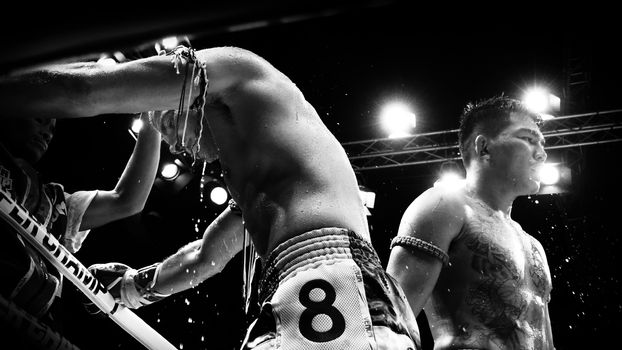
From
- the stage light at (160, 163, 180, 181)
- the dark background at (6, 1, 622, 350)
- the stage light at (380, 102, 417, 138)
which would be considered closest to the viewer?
the dark background at (6, 1, 622, 350)

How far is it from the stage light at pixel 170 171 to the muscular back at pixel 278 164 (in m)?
4.42

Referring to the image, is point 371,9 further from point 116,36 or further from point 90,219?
point 90,219

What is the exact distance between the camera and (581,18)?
5.32 m

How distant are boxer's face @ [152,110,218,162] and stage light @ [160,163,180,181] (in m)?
4.25

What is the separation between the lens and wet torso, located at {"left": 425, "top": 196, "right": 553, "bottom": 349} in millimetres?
2652

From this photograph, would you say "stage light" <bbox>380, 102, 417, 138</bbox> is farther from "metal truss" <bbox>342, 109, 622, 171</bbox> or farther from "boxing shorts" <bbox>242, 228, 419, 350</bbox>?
"boxing shorts" <bbox>242, 228, 419, 350</bbox>

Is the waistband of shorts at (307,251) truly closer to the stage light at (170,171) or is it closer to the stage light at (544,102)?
the stage light at (170,171)

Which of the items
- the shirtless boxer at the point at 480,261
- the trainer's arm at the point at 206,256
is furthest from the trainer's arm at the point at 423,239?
the trainer's arm at the point at 206,256

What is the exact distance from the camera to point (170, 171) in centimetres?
592

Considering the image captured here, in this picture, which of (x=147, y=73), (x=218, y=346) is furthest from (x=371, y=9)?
(x=218, y=346)

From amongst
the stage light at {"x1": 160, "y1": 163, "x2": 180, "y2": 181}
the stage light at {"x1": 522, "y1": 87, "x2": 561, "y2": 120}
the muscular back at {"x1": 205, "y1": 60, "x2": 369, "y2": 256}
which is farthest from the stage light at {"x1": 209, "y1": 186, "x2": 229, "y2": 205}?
the muscular back at {"x1": 205, "y1": 60, "x2": 369, "y2": 256}

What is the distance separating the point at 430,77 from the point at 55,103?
19.3 feet

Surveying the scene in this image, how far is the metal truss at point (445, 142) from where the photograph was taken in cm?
626

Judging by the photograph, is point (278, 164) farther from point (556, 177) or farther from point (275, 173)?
point (556, 177)
